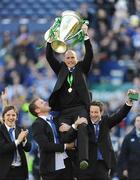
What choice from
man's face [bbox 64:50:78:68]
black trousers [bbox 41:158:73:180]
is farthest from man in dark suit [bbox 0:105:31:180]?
man's face [bbox 64:50:78:68]

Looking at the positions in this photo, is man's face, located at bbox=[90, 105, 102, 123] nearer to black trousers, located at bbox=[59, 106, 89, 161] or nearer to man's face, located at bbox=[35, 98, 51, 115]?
black trousers, located at bbox=[59, 106, 89, 161]

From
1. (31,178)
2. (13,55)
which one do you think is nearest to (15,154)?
(31,178)

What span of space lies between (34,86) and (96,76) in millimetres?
1437

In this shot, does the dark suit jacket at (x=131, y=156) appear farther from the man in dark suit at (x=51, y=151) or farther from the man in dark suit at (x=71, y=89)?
the man in dark suit at (x=71, y=89)

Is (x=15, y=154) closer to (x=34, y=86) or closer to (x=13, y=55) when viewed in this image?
(x=34, y=86)

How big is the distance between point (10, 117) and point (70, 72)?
3.39 ft

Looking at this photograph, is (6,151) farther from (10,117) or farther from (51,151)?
(51,151)

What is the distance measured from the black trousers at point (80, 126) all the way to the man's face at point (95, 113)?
0.08 meters

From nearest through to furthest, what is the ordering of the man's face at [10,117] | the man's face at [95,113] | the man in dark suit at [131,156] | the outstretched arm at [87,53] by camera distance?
the outstretched arm at [87,53]
the man's face at [95,113]
the man's face at [10,117]
the man in dark suit at [131,156]

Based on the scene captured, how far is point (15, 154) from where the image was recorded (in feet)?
37.9

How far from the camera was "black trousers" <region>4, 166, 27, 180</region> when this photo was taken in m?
11.5

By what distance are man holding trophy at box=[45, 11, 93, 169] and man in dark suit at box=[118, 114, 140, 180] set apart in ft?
6.89

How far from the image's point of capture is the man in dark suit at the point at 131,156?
13.2 m

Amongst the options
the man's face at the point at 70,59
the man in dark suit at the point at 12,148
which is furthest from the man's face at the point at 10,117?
the man's face at the point at 70,59
